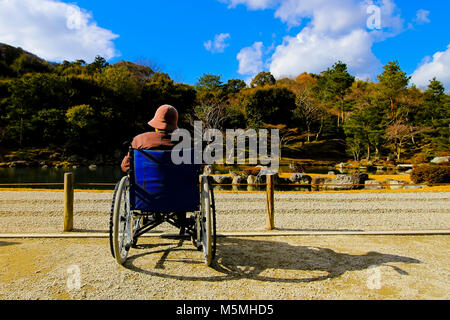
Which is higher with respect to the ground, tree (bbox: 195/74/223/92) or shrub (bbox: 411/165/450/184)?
tree (bbox: 195/74/223/92)

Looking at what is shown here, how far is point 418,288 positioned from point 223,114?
27.0 metres

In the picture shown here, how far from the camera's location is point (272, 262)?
2477 mm

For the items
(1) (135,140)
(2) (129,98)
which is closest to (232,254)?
(1) (135,140)

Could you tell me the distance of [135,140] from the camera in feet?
8.09

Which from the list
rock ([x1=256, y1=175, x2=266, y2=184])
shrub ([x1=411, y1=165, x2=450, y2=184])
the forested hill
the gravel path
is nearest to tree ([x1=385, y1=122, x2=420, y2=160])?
the forested hill

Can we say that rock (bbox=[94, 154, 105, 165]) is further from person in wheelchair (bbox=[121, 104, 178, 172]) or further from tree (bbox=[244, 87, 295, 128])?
person in wheelchair (bbox=[121, 104, 178, 172])

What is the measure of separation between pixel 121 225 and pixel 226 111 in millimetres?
26582

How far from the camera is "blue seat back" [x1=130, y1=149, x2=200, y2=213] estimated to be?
2283mm

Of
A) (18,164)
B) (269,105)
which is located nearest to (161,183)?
(18,164)

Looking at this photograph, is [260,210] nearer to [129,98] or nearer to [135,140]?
[135,140]

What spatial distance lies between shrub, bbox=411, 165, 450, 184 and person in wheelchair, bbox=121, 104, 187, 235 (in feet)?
35.9

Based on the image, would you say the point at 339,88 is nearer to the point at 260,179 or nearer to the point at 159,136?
the point at 260,179

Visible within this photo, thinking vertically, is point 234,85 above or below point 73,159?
above

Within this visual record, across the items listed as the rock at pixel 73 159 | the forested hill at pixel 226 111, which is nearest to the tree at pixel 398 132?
the forested hill at pixel 226 111
